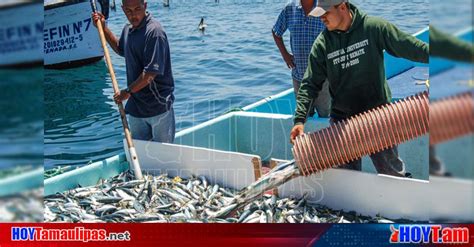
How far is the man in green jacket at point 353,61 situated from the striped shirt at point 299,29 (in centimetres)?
75

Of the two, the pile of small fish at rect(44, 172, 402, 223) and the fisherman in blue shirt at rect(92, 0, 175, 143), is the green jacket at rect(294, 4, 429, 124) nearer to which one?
the pile of small fish at rect(44, 172, 402, 223)

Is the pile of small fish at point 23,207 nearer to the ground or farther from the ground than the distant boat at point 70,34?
nearer to the ground

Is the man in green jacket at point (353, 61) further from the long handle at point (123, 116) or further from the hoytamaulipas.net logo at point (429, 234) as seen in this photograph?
the long handle at point (123, 116)

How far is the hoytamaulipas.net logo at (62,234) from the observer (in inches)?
200

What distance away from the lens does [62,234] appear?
511cm

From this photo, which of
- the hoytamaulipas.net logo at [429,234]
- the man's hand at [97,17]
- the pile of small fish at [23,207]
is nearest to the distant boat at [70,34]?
the man's hand at [97,17]

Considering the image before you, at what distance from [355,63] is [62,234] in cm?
231

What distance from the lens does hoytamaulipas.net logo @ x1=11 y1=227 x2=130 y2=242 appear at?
5082mm

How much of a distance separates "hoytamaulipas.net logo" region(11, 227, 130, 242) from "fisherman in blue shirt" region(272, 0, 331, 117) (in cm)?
208

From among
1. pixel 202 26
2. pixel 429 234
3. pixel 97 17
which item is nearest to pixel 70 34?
pixel 97 17

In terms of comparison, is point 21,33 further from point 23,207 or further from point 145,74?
point 145,74

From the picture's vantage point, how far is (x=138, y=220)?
207 inches

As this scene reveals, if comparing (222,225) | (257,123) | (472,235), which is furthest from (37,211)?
(472,235)

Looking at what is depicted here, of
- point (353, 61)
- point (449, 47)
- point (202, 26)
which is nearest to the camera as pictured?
point (449, 47)
